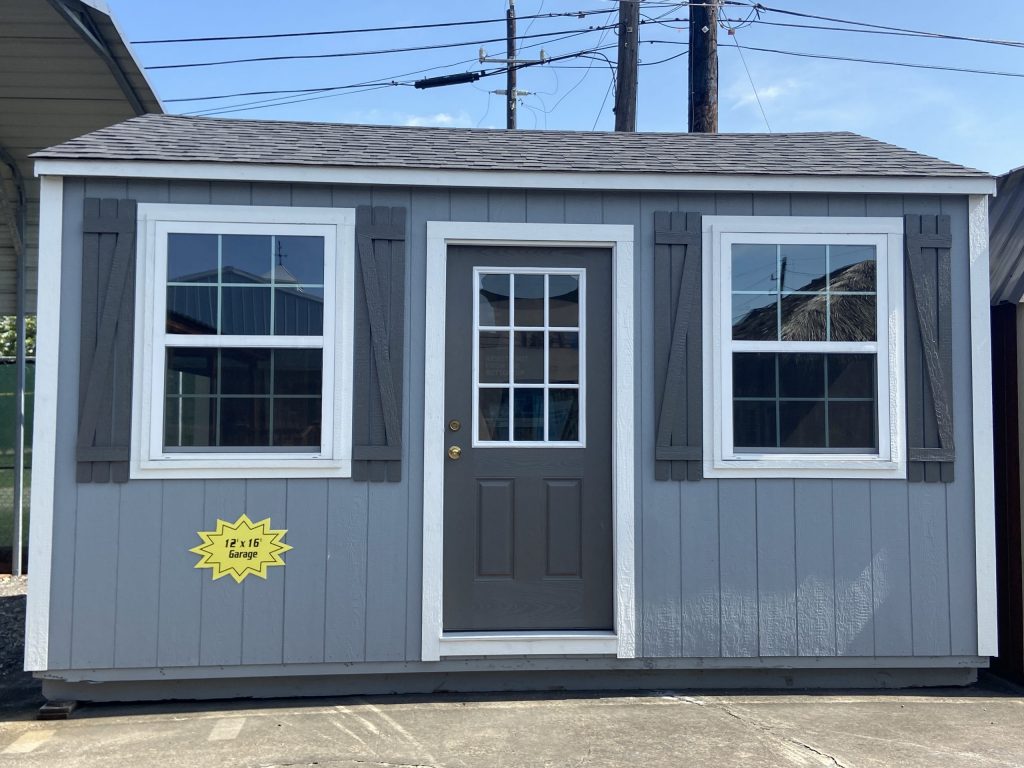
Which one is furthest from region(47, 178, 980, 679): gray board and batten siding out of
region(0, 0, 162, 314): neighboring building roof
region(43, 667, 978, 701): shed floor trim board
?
region(0, 0, 162, 314): neighboring building roof

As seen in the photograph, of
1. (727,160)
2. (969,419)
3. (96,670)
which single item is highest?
(727,160)

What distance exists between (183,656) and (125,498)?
80 cm

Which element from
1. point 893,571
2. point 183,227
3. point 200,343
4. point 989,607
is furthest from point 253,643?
point 989,607

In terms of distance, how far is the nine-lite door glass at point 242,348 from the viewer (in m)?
4.19

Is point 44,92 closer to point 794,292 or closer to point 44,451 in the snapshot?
point 44,451

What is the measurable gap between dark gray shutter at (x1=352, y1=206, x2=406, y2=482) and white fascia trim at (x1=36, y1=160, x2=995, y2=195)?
0.71 feet

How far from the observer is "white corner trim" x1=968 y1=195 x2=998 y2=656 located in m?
4.35

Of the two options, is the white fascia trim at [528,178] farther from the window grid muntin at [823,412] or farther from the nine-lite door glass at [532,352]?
the window grid muntin at [823,412]

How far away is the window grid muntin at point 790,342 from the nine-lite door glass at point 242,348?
2.04 metres

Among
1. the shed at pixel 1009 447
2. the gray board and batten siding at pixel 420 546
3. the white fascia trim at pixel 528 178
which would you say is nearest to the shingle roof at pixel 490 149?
the white fascia trim at pixel 528 178

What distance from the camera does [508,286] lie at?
444 centimetres

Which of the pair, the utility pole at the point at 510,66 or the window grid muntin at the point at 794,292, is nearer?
the window grid muntin at the point at 794,292

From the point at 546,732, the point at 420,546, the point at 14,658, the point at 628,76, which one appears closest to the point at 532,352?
the point at 420,546

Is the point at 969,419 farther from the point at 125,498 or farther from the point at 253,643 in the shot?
the point at 125,498
